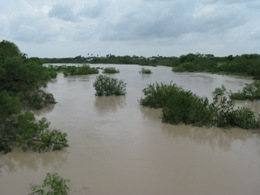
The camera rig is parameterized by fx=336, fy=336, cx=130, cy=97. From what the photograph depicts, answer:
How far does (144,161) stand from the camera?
28.6ft

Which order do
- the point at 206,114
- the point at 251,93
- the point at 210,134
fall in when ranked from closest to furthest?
the point at 210,134 < the point at 206,114 < the point at 251,93

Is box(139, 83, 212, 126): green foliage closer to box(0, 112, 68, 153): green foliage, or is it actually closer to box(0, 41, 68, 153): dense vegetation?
box(0, 41, 68, 153): dense vegetation

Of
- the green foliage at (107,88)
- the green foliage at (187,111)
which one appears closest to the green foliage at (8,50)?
the green foliage at (107,88)

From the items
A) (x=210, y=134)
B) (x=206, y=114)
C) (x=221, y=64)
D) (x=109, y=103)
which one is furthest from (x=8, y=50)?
(x=221, y=64)

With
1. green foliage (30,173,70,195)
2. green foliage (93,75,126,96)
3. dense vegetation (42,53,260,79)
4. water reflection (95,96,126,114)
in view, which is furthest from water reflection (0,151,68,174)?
dense vegetation (42,53,260,79)

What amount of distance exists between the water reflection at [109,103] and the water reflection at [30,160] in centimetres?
733

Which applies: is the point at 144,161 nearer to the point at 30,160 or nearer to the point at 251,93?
the point at 30,160

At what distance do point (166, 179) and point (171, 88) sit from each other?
889 cm

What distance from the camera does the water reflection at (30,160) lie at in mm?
8344

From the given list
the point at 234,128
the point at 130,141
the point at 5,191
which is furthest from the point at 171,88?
the point at 5,191

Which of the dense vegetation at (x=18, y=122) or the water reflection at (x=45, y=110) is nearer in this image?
the dense vegetation at (x=18, y=122)

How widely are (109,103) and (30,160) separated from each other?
A: 10.7 m

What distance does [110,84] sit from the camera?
2188 cm

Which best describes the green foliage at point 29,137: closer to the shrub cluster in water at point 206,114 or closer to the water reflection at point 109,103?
the shrub cluster in water at point 206,114
